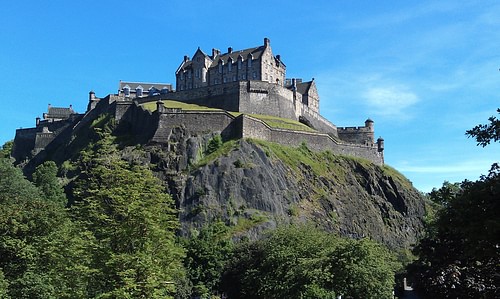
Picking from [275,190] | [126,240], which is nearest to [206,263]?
[275,190]

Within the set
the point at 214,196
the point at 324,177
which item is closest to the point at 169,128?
the point at 214,196

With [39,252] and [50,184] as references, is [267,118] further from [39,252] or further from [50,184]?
[39,252]

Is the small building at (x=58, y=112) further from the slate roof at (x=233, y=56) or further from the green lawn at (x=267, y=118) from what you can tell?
the green lawn at (x=267, y=118)

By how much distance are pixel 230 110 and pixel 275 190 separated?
20.4 meters

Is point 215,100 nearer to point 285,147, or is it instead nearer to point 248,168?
point 285,147

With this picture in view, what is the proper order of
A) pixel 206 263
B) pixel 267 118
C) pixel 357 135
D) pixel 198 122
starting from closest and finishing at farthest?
pixel 206 263 → pixel 198 122 → pixel 267 118 → pixel 357 135

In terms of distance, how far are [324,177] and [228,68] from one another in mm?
31121

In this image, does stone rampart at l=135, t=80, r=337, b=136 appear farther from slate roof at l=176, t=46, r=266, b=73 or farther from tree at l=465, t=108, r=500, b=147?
tree at l=465, t=108, r=500, b=147

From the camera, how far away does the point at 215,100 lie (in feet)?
291

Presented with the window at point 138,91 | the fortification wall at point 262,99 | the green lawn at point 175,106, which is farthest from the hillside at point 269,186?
→ the window at point 138,91

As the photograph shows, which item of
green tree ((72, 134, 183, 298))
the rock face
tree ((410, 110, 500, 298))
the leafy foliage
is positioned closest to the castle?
the rock face

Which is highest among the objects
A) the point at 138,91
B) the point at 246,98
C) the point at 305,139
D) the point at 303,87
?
the point at 138,91

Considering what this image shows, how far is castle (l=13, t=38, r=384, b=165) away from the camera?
7662 centimetres

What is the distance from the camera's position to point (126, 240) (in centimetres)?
3020
